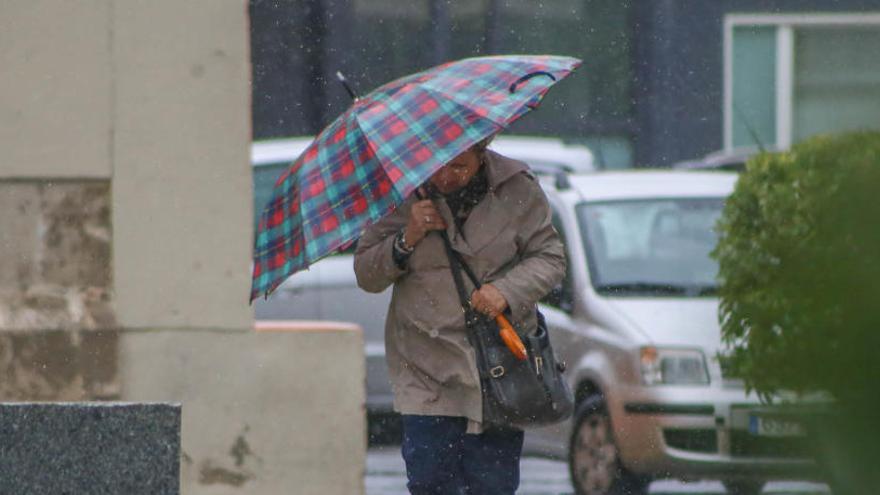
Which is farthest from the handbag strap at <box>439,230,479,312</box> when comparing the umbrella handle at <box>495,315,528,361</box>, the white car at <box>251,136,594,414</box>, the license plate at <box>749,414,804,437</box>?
the white car at <box>251,136,594,414</box>

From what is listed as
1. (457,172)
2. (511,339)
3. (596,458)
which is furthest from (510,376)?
(596,458)

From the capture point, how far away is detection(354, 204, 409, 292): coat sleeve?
523 centimetres

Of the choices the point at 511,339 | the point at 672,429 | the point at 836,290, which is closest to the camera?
the point at 836,290

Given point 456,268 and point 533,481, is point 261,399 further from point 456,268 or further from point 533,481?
point 533,481

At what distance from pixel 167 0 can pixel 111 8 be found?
22 centimetres

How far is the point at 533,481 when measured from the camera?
35.8 ft

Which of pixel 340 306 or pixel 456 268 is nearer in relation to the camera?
pixel 456 268

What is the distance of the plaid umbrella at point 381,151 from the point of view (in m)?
4.93

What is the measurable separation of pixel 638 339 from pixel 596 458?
0.65 meters

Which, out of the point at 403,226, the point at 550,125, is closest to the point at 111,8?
the point at 403,226

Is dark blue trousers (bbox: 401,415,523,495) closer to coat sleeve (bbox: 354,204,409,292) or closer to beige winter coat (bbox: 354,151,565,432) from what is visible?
beige winter coat (bbox: 354,151,565,432)

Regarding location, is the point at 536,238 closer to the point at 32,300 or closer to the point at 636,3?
the point at 32,300

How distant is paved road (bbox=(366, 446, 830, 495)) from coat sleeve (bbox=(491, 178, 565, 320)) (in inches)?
193

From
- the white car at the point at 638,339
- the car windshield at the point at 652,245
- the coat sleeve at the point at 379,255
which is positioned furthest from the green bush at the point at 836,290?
the car windshield at the point at 652,245
